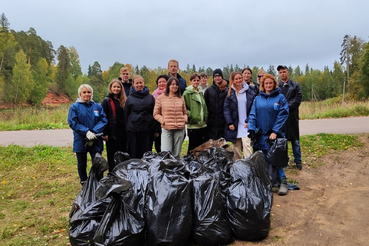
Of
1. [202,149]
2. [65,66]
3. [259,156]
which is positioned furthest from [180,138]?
[65,66]

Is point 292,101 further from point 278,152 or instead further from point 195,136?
point 195,136

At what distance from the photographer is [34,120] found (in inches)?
468

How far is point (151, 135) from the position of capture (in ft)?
14.9

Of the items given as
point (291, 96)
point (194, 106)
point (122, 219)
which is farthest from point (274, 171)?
point (122, 219)

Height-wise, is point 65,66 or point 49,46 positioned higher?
point 49,46

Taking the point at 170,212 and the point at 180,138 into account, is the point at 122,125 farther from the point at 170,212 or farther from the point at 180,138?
the point at 170,212

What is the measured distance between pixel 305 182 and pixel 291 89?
168cm

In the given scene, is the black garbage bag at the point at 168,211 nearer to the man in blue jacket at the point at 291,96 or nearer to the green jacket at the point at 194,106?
the green jacket at the point at 194,106

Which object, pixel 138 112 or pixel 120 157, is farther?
pixel 138 112

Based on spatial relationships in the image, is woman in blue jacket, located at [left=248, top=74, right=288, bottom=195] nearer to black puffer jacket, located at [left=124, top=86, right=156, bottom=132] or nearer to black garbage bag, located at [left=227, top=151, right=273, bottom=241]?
black garbage bag, located at [left=227, top=151, right=273, bottom=241]

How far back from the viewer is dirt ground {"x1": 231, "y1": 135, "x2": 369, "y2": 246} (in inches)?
106

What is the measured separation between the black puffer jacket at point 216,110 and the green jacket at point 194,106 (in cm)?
20

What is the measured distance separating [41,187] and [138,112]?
7.39ft

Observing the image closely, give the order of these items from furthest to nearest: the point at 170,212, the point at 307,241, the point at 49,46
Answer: the point at 49,46 → the point at 307,241 → the point at 170,212
